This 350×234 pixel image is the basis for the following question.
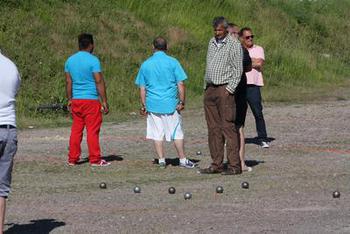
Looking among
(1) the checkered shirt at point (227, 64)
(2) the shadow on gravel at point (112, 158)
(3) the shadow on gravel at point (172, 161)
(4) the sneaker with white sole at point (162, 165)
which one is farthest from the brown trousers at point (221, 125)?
(2) the shadow on gravel at point (112, 158)

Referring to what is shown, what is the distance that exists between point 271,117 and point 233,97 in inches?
341

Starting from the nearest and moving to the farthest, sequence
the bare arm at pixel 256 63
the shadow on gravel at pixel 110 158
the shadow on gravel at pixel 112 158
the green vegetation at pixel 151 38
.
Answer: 1. the shadow on gravel at pixel 110 158
2. the shadow on gravel at pixel 112 158
3. the bare arm at pixel 256 63
4. the green vegetation at pixel 151 38

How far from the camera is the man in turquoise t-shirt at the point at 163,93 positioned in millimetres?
13172

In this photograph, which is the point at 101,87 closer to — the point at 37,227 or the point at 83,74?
the point at 83,74

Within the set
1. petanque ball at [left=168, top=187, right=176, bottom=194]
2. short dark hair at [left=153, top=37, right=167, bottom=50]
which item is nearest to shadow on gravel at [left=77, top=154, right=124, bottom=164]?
short dark hair at [left=153, top=37, right=167, bottom=50]

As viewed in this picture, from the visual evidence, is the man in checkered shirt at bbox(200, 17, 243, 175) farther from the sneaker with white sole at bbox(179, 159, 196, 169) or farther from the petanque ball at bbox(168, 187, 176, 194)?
the petanque ball at bbox(168, 187, 176, 194)

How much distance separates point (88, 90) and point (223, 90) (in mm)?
2187

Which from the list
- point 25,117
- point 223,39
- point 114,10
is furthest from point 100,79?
point 114,10

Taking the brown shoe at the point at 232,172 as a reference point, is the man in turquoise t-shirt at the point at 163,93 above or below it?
above

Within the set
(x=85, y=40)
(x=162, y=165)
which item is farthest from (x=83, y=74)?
(x=162, y=165)

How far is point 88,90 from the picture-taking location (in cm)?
1338

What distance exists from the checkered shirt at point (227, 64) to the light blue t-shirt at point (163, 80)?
1027 millimetres

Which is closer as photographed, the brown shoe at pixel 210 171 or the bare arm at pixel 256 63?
the brown shoe at pixel 210 171

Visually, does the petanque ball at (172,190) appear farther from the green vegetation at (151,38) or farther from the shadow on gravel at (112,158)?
the green vegetation at (151,38)
